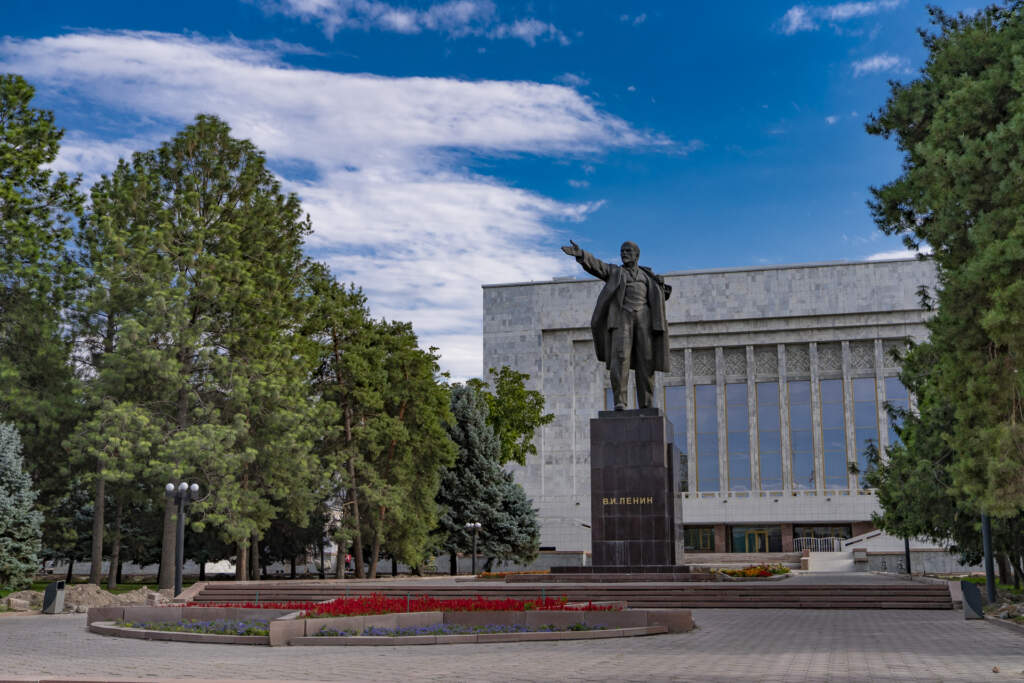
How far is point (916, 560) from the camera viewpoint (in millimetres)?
39250

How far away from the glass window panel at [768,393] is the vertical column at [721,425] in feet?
7.80

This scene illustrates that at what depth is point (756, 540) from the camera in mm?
56500

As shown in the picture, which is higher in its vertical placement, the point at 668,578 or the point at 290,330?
the point at 290,330

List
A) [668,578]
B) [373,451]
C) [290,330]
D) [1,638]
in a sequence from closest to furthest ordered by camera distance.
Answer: [1,638] → [668,578] → [290,330] → [373,451]

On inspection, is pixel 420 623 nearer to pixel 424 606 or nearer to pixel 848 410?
pixel 424 606

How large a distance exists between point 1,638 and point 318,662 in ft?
22.7

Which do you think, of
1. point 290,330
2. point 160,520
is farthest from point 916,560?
point 160,520

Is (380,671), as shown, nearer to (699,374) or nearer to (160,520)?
(160,520)

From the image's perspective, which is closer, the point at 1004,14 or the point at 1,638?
the point at 1,638

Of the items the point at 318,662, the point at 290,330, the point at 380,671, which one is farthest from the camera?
the point at 290,330

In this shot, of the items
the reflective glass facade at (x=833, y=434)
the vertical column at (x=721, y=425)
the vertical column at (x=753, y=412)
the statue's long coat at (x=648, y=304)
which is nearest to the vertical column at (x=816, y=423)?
the reflective glass facade at (x=833, y=434)

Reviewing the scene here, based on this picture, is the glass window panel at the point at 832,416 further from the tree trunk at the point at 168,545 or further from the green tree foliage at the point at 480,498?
the tree trunk at the point at 168,545

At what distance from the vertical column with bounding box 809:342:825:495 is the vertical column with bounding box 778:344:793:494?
1489mm

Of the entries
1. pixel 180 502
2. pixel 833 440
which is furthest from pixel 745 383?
pixel 180 502
